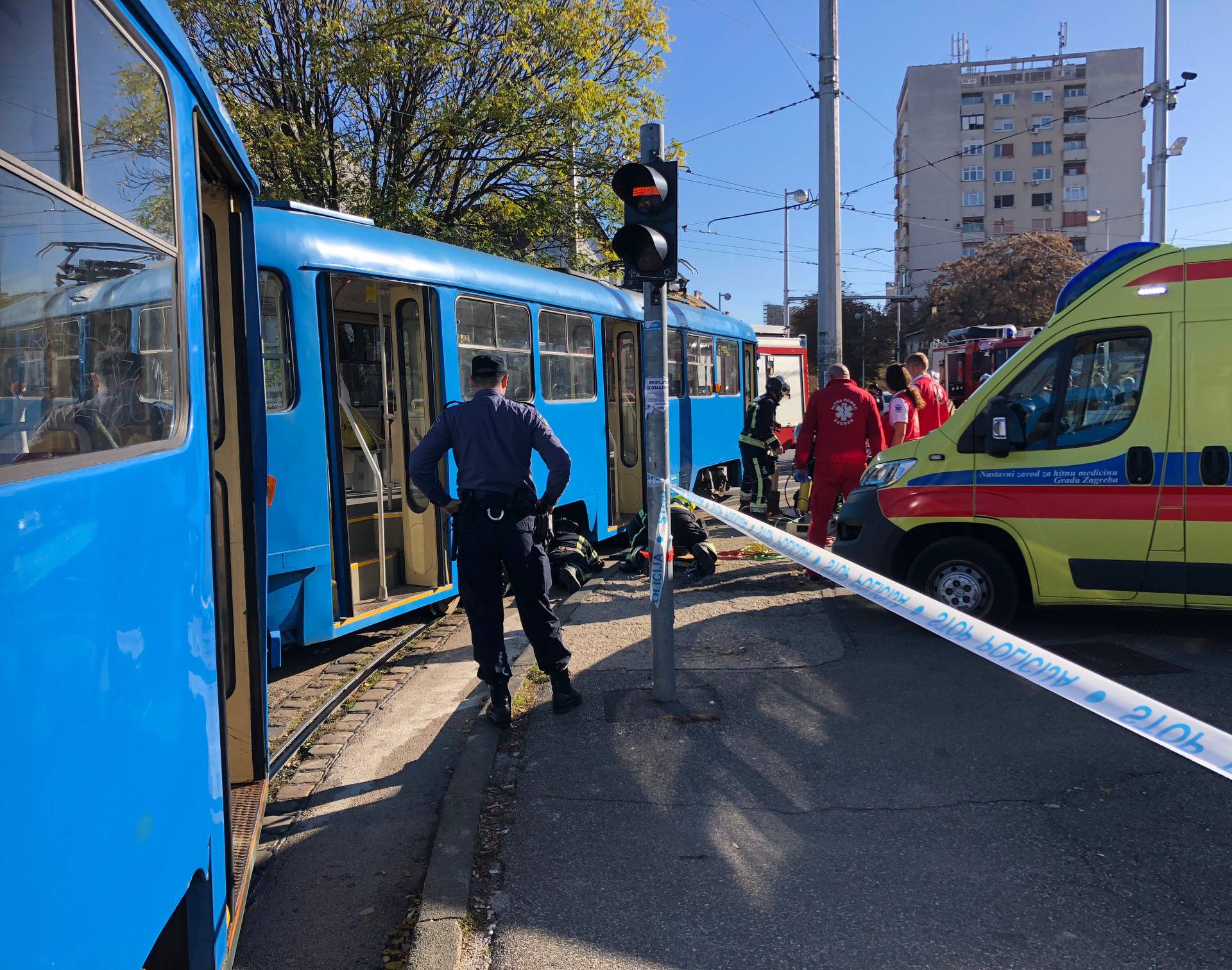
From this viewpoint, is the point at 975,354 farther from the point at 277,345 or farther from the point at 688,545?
the point at 277,345

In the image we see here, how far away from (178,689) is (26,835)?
769 mm

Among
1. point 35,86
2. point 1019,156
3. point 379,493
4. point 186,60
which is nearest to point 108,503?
point 35,86

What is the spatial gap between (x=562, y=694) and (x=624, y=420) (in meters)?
6.94

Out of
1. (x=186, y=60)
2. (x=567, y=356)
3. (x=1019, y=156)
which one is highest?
(x=1019, y=156)

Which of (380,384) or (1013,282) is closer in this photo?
(380,384)

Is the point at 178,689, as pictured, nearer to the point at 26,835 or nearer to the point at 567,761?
the point at 26,835

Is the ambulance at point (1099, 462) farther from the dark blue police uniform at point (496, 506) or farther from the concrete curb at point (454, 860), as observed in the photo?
the concrete curb at point (454, 860)

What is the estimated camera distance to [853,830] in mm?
3912

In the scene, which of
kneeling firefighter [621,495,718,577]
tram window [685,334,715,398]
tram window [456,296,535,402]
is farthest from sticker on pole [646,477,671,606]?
tram window [685,334,715,398]

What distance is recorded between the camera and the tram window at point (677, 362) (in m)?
12.9

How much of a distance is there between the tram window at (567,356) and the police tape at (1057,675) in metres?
5.75

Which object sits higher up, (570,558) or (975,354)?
(975,354)

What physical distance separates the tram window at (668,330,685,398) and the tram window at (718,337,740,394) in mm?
2036

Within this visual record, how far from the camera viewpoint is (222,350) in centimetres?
374
